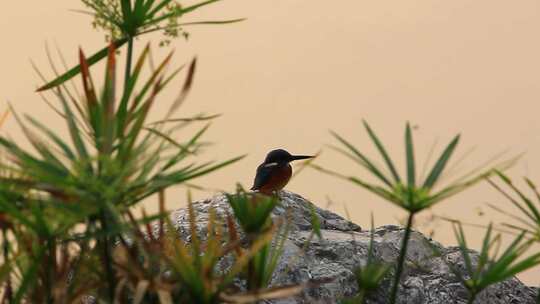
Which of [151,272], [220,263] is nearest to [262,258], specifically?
[151,272]

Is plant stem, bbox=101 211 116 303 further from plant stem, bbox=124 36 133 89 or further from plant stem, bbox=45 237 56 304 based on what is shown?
plant stem, bbox=124 36 133 89

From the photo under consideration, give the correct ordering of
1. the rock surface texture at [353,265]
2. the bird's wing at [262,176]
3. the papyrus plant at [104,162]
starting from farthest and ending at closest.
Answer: the bird's wing at [262,176], the rock surface texture at [353,265], the papyrus plant at [104,162]

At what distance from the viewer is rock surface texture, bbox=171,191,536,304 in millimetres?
6348

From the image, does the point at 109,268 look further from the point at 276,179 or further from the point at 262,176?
the point at 262,176

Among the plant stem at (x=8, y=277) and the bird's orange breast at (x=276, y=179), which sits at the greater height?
the bird's orange breast at (x=276, y=179)

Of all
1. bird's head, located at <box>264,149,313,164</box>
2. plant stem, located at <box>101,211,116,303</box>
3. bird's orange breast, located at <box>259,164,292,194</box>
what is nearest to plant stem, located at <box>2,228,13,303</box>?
plant stem, located at <box>101,211,116,303</box>

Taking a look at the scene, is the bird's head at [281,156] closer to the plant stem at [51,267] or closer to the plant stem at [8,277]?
the plant stem at [8,277]

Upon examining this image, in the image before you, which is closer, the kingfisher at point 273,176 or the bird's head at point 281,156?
the kingfisher at point 273,176

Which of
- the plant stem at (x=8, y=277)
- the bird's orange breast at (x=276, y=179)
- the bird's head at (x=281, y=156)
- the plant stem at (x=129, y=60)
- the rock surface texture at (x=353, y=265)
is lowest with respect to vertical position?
the plant stem at (x=8, y=277)

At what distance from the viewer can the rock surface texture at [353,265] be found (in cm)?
635

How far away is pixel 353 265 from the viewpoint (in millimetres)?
6539

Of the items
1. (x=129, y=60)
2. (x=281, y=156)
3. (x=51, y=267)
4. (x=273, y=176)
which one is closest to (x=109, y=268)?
(x=51, y=267)

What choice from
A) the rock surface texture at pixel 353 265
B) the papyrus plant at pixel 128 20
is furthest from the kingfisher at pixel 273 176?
the papyrus plant at pixel 128 20

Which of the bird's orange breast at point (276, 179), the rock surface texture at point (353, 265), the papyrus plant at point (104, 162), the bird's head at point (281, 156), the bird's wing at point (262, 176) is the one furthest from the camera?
the bird's head at point (281, 156)
